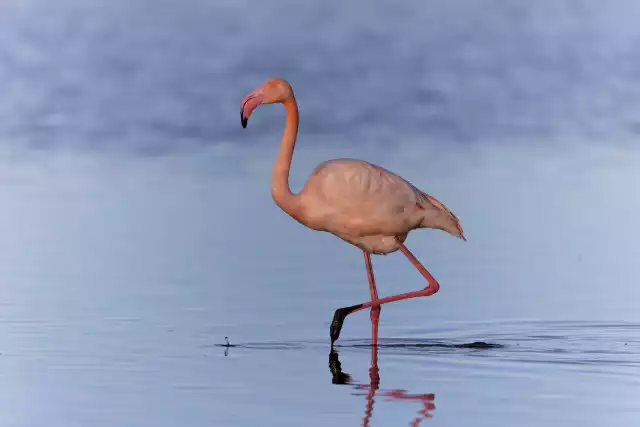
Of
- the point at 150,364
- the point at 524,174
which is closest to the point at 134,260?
the point at 150,364

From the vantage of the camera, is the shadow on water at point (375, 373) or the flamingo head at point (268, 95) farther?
the flamingo head at point (268, 95)

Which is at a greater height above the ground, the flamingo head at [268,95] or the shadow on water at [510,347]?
the flamingo head at [268,95]

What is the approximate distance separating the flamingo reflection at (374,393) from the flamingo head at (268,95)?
1855 mm

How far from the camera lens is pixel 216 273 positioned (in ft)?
45.4

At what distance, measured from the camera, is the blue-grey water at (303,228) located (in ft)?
29.9

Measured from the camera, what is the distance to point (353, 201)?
1116 centimetres

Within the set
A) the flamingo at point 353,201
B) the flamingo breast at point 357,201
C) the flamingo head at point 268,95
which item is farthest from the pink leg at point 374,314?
the flamingo head at point 268,95

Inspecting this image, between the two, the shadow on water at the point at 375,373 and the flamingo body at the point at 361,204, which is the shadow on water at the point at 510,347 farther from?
the flamingo body at the point at 361,204

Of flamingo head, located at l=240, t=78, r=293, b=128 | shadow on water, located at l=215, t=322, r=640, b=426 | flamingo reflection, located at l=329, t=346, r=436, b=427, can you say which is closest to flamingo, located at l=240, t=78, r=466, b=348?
flamingo head, located at l=240, t=78, r=293, b=128

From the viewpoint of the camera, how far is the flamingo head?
1131 centimetres

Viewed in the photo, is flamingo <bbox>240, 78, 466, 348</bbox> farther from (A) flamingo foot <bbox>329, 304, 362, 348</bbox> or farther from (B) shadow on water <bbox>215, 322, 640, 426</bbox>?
(B) shadow on water <bbox>215, 322, 640, 426</bbox>

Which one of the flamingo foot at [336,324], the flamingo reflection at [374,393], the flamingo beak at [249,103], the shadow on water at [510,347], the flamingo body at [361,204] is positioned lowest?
the flamingo reflection at [374,393]

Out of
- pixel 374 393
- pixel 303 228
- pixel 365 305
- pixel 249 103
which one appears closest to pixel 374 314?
pixel 365 305

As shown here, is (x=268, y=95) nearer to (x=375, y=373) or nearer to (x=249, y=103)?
(x=249, y=103)
